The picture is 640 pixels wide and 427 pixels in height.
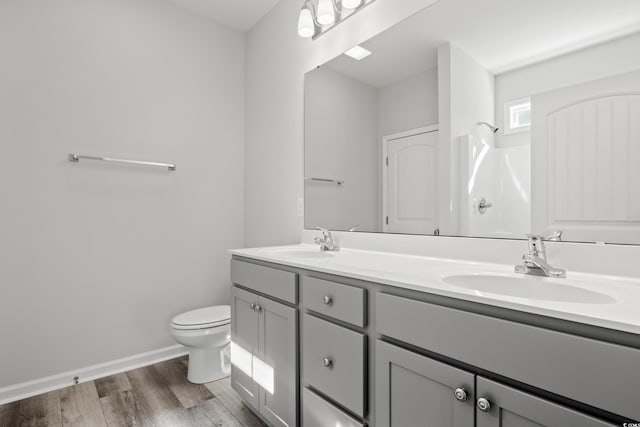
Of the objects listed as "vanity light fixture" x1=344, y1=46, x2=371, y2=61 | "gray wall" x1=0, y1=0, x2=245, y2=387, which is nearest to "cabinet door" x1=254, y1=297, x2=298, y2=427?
"gray wall" x1=0, y1=0, x2=245, y2=387

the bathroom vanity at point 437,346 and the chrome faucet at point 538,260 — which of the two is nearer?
the bathroom vanity at point 437,346

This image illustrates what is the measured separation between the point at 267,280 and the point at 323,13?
151cm

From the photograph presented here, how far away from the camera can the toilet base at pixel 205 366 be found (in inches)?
78.8

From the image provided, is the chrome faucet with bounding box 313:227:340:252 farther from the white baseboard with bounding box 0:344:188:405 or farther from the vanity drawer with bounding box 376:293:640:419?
the white baseboard with bounding box 0:344:188:405

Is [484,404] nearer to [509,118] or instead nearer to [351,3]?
[509,118]

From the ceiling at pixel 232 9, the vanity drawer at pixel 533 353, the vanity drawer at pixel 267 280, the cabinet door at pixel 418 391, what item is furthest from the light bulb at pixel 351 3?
the cabinet door at pixel 418 391

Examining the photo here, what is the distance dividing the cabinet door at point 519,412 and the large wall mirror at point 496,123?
64 cm

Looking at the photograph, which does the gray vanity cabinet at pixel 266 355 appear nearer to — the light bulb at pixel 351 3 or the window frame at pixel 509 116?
the window frame at pixel 509 116

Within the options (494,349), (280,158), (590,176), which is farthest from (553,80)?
(280,158)

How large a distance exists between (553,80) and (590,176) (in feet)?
1.18

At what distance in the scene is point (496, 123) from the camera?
1.25m

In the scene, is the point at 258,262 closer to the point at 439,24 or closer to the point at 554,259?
the point at 554,259

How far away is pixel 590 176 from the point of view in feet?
3.38

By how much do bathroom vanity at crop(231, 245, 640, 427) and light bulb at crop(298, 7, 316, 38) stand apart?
1.37 meters
